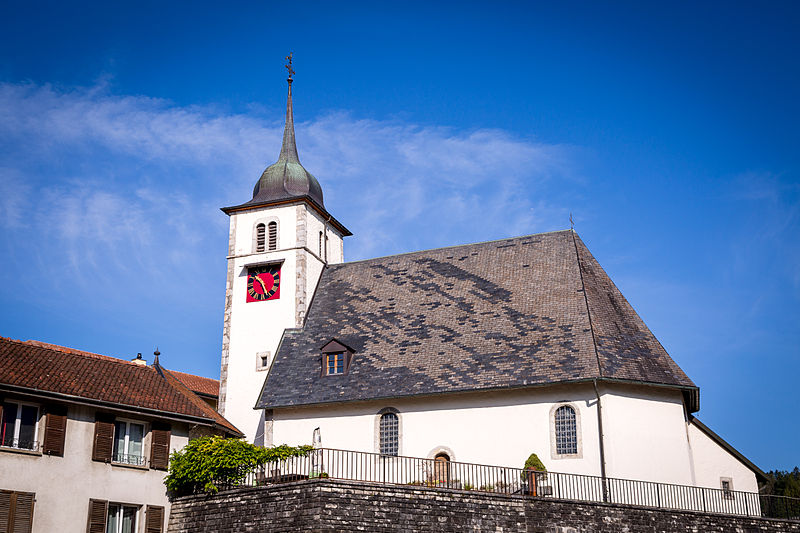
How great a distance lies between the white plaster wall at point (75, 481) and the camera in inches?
1013

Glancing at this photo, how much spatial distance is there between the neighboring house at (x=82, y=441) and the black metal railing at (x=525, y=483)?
2759 mm

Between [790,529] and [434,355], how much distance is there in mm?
13454

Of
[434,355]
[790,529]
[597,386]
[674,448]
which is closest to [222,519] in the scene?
[434,355]

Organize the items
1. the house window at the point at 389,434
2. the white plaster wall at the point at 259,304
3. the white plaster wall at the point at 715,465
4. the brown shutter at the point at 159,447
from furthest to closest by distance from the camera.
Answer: the white plaster wall at the point at 259,304 → the white plaster wall at the point at 715,465 → the house window at the point at 389,434 → the brown shutter at the point at 159,447

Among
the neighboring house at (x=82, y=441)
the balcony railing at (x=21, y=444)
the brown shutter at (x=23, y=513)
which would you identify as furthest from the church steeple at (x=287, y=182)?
the brown shutter at (x=23, y=513)

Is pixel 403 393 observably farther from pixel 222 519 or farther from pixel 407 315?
pixel 222 519

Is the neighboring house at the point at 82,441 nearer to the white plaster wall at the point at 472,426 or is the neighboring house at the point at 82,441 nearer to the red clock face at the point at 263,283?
the white plaster wall at the point at 472,426

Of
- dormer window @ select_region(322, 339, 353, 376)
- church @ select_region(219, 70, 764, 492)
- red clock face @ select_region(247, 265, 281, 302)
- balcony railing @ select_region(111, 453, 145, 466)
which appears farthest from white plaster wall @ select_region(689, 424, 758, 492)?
balcony railing @ select_region(111, 453, 145, 466)

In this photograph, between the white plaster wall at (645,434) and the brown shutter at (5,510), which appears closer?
the brown shutter at (5,510)

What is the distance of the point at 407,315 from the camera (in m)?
Answer: 37.8

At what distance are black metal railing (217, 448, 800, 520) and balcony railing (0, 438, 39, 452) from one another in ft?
18.2

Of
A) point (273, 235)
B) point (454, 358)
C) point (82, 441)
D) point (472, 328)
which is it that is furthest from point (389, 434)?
point (273, 235)

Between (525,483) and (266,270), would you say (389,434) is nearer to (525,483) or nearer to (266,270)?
(525,483)

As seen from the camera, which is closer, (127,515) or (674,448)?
(127,515)
